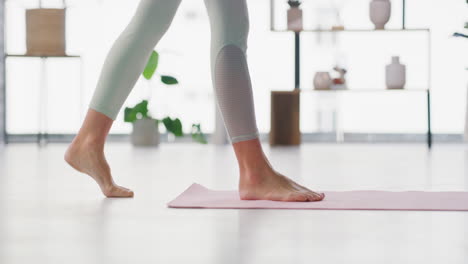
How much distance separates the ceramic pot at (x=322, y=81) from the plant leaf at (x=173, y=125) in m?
0.80

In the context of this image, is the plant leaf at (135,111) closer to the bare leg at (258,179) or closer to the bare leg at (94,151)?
the bare leg at (94,151)

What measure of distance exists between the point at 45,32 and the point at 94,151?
316 centimetres

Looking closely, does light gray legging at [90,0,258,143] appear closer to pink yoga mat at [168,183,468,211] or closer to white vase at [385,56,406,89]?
pink yoga mat at [168,183,468,211]

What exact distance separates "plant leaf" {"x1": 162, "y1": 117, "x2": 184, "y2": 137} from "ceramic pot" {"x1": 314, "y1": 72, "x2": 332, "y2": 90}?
2.63 ft

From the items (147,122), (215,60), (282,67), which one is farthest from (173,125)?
(215,60)

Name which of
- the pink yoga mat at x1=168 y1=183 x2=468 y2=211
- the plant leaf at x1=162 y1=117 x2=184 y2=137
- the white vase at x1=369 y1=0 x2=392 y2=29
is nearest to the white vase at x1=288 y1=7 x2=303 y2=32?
the white vase at x1=369 y1=0 x2=392 y2=29

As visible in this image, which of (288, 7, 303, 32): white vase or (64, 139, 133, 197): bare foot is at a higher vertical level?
(288, 7, 303, 32): white vase

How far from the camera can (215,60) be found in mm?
1506

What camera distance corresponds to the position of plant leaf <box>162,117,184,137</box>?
448cm

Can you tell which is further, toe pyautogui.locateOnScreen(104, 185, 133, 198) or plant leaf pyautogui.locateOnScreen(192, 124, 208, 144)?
plant leaf pyautogui.locateOnScreen(192, 124, 208, 144)

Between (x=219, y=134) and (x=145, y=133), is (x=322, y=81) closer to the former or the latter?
(x=219, y=134)

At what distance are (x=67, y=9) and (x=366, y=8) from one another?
183cm

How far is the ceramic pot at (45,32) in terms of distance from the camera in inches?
180

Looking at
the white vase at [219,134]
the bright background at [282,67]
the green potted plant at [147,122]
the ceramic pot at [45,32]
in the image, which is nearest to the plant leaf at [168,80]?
the green potted plant at [147,122]
